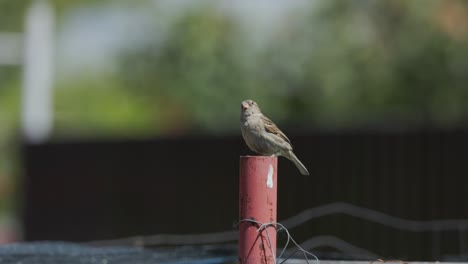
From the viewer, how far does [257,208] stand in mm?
5246

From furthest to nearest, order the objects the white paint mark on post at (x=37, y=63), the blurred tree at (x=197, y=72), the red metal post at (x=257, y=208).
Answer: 1. the white paint mark on post at (x=37, y=63)
2. the blurred tree at (x=197, y=72)
3. the red metal post at (x=257, y=208)

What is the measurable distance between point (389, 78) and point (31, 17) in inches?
357

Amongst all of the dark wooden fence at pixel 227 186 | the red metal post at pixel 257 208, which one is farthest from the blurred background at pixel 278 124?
the red metal post at pixel 257 208

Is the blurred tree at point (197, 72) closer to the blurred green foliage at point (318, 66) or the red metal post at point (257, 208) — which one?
the blurred green foliage at point (318, 66)

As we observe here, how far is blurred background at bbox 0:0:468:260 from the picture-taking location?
11.4 metres

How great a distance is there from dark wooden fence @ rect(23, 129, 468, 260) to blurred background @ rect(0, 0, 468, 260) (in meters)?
0.02

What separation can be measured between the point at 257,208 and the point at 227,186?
866 centimetres

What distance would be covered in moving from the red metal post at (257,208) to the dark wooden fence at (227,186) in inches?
201

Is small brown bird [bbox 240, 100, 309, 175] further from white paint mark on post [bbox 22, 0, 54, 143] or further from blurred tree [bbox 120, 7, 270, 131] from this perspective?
white paint mark on post [bbox 22, 0, 54, 143]

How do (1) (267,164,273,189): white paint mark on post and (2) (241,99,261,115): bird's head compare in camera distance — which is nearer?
(1) (267,164,273,189): white paint mark on post

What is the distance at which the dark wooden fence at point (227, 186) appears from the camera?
36.3ft

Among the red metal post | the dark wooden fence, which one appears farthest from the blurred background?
the red metal post

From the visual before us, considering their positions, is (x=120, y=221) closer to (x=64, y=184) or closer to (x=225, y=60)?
(x=64, y=184)

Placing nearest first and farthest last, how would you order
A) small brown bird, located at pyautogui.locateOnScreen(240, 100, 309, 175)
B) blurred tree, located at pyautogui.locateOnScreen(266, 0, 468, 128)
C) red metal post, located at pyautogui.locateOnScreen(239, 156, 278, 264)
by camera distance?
red metal post, located at pyautogui.locateOnScreen(239, 156, 278, 264)
small brown bird, located at pyautogui.locateOnScreen(240, 100, 309, 175)
blurred tree, located at pyautogui.locateOnScreen(266, 0, 468, 128)
